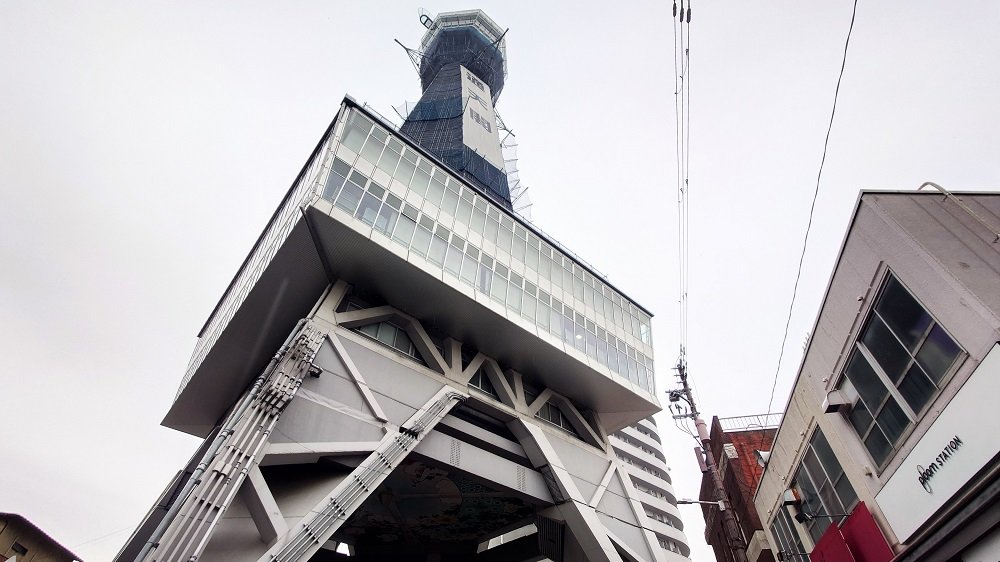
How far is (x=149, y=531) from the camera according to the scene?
654 inches

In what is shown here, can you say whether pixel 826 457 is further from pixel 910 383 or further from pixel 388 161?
pixel 388 161

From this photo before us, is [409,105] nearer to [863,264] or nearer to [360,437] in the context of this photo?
[360,437]

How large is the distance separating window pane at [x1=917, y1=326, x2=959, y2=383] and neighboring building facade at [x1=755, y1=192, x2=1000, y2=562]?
29 millimetres

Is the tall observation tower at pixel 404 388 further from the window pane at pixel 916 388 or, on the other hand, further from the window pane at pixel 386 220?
the window pane at pixel 916 388

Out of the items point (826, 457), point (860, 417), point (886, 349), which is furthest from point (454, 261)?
point (886, 349)

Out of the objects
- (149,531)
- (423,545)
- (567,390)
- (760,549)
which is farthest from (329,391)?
(760,549)

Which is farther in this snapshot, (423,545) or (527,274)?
(423,545)

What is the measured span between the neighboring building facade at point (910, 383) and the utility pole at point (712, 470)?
93.6 inches

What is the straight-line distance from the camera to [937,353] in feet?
32.0

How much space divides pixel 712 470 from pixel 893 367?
9376mm

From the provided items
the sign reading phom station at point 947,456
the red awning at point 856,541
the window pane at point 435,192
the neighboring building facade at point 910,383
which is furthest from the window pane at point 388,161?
the red awning at point 856,541

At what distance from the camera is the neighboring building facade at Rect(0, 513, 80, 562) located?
27.0 m

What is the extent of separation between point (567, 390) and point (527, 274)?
718 cm

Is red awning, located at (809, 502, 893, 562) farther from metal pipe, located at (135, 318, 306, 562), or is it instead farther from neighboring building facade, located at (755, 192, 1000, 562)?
metal pipe, located at (135, 318, 306, 562)
